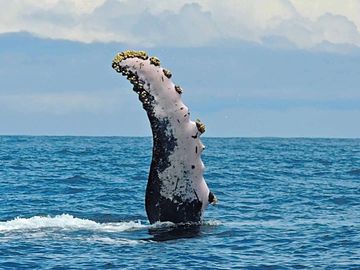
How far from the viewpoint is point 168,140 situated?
58.8 ft

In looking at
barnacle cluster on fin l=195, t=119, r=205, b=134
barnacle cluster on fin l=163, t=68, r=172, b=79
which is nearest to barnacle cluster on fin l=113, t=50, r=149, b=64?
barnacle cluster on fin l=163, t=68, r=172, b=79

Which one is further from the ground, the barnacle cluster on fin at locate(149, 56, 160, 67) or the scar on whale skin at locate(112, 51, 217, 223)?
the barnacle cluster on fin at locate(149, 56, 160, 67)

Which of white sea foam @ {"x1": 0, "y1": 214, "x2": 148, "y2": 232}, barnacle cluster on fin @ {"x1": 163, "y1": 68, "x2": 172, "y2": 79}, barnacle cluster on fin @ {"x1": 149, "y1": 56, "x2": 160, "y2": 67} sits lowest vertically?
white sea foam @ {"x1": 0, "y1": 214, "x2": 148, "y2": 232}

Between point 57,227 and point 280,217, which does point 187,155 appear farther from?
point 280,217

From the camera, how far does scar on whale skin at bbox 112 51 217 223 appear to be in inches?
695

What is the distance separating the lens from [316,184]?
120 ft

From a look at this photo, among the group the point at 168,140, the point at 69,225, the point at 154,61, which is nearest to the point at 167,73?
the point at 154,61

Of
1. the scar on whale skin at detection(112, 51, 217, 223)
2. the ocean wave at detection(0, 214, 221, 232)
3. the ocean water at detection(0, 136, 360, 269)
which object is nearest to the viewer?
the ocean water at detection(0, 136, 360, 269)

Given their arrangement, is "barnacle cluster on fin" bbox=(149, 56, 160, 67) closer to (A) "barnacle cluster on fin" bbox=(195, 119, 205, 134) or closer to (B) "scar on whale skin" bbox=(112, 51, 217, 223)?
(B) "scar on whale skin" bbox=(112, 51, 217, 223)

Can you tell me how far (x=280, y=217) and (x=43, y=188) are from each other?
1316cm

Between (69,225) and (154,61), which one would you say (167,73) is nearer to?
(154,61)

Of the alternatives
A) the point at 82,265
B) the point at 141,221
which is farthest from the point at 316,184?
the point at 82,265

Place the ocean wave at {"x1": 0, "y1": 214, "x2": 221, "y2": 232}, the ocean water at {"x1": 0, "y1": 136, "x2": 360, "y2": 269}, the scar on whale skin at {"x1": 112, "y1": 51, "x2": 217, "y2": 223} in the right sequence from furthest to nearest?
1. the ocean wave at {"x1": 0, "y1": 214, "x2": 221, "y2": 232}
2. the scar on whale skin at {"x1": 112, "y1": 51, "x2": 217, "y2": 223}
3. the ocean water at {"x1": 0, "y1": 136, "x2": 360, "y2": 269}

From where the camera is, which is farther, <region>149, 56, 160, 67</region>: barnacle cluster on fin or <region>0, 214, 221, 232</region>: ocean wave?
<region>0, 214, 221, 232</region>: ocean wave
